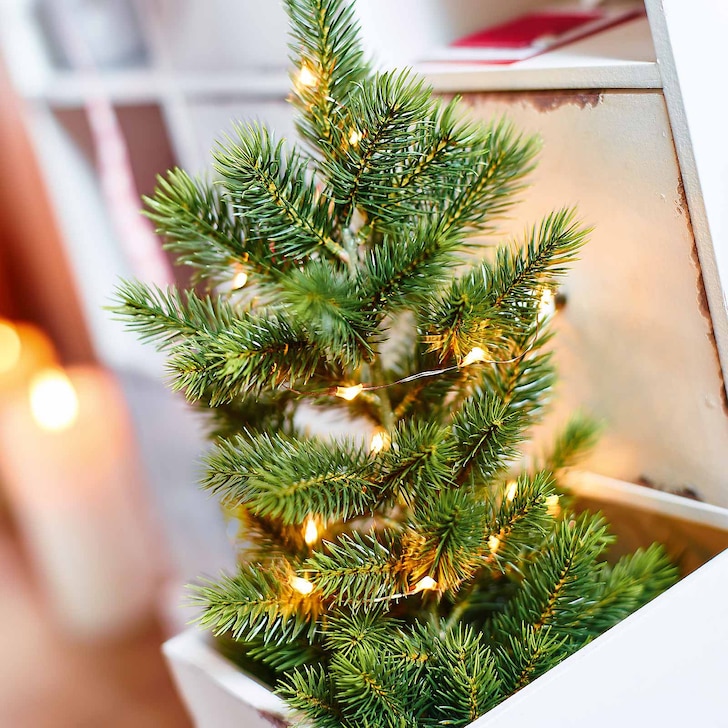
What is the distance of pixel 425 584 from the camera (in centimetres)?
54

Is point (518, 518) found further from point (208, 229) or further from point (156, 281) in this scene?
point (156, 281)

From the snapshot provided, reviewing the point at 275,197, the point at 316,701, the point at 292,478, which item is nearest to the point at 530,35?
the point at 275,197

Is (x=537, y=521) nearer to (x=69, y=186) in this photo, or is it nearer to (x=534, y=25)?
(x=534, y=25)

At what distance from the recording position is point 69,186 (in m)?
1.47

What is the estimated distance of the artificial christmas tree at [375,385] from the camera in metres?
0.51

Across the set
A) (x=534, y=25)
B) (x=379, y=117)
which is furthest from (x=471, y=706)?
(x=534, y=25)

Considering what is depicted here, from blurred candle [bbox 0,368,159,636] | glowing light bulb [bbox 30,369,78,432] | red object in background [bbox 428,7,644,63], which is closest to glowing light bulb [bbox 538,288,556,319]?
red object in background [bbox 428,7,644,63]

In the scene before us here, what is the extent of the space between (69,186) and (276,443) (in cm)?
109

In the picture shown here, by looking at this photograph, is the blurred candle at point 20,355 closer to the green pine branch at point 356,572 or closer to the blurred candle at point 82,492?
the blurred candle at point 82,492

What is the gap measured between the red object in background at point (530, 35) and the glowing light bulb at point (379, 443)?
0.32m

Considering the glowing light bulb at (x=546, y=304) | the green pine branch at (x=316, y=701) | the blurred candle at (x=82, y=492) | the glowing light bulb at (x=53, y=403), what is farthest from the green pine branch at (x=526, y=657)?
the glowing light bulb at (x=53, y=403)

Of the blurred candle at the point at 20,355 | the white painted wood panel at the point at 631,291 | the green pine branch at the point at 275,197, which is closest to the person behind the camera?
the green pine branch at the point at 275,197

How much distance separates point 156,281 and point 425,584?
94cm

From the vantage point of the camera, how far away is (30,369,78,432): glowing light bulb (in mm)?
1707
